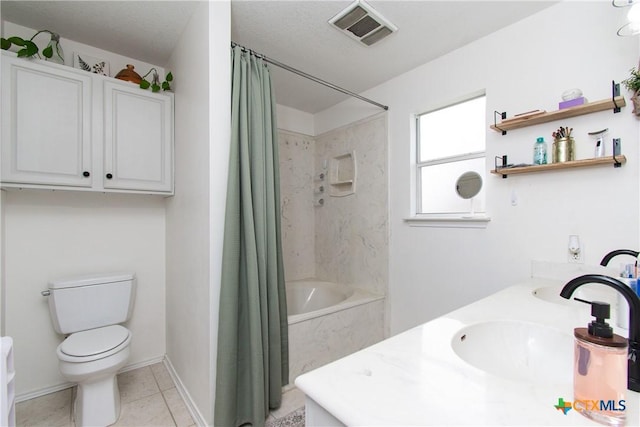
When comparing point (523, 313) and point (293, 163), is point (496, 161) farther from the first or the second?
point (293, 163)

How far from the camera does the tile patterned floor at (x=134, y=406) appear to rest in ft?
5.45

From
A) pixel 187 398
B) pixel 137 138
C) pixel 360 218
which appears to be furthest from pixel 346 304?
pixel 137 138

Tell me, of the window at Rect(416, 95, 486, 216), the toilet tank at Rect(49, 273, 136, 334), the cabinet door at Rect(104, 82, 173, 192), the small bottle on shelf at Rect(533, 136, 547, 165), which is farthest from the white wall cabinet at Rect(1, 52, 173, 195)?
the small bottle on shelf at Rect(533, 136, 547, 165)

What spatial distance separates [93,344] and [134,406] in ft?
1.64

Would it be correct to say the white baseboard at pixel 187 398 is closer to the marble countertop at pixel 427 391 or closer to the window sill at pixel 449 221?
the marble countertop at pixel 427 391

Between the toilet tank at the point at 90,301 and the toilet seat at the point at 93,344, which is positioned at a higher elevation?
the toilet tank at the point at 90,301

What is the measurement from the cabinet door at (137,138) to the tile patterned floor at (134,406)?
1.39 metres

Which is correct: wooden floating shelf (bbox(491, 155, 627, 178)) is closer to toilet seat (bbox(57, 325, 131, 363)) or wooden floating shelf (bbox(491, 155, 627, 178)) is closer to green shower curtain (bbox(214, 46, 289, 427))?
green shower curtain (bbox(214, 46, 289, 427))

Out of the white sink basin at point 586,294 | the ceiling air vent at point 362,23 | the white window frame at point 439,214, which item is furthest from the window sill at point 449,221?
the ceiling air vent at point 362,23

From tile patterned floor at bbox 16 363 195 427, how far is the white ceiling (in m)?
2.43

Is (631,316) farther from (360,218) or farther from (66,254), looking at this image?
(66,254)

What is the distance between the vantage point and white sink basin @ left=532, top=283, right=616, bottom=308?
1.24 metres

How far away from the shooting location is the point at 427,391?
583 mm

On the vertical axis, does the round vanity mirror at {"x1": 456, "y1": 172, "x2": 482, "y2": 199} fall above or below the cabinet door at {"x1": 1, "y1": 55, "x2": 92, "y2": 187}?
below
